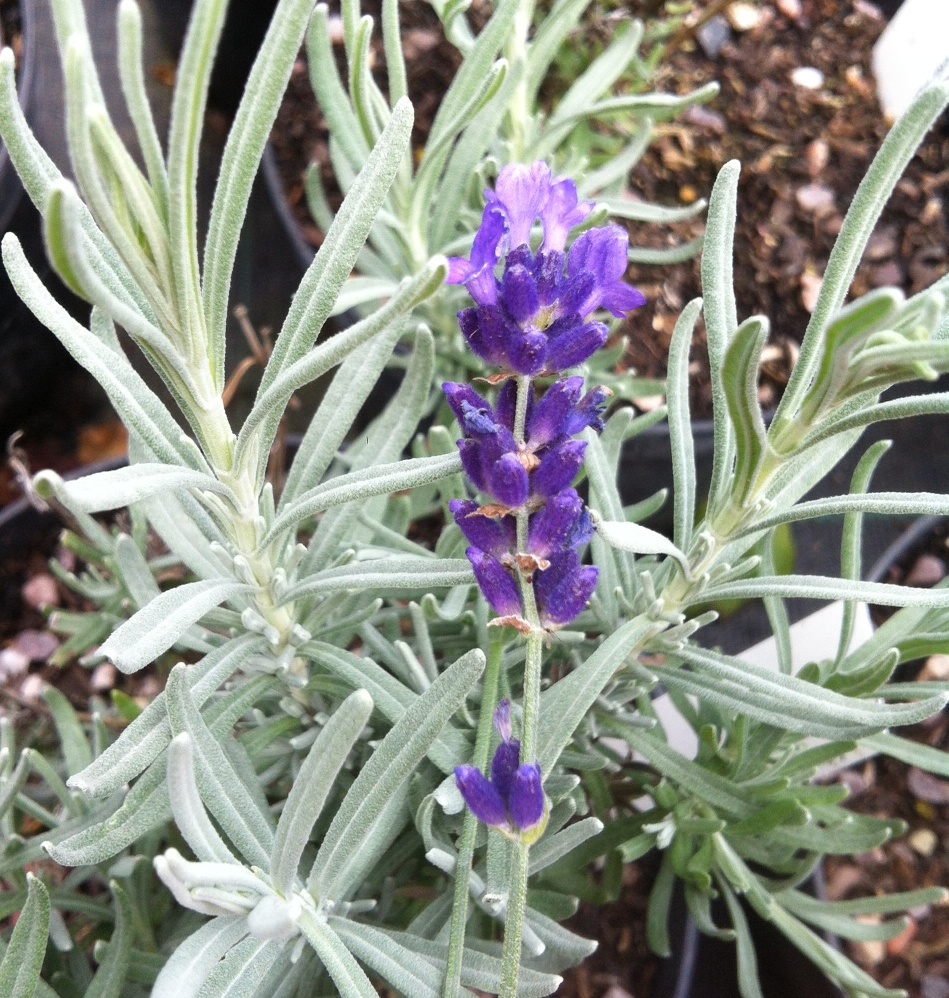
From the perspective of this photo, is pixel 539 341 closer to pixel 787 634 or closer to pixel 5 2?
pixel 787 634

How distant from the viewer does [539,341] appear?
24.4 inches

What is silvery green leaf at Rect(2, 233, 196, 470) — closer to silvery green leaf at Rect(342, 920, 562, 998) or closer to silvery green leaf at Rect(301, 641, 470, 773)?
silvery green leaf at Rect(301, 641, 470, 773)

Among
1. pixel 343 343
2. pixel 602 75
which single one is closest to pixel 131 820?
pixel 343 343

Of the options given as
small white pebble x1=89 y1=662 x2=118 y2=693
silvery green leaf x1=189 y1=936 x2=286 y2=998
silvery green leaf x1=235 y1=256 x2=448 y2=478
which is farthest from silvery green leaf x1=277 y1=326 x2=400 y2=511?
small white pebble x1=89 y1=662 x2=118 y2=693

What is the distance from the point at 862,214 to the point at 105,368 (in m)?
0.50

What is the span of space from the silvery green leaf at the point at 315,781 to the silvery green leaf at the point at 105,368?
0.23 m

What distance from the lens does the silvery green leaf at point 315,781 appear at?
22.0 inches

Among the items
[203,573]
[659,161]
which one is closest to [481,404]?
[203,573]

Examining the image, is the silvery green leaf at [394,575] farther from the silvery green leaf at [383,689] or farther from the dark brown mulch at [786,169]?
the dark brown mulch at [786,169]

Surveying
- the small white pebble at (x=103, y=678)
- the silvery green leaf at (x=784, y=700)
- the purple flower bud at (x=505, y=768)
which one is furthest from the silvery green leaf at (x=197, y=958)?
the small white pebble at (x=103, y=678)

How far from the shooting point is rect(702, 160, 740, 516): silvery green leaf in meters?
0.67

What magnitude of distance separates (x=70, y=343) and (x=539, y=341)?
0.30m

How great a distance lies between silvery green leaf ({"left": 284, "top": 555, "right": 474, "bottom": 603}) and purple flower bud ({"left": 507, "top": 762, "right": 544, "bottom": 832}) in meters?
0.15

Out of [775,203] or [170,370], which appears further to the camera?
[775,203]
